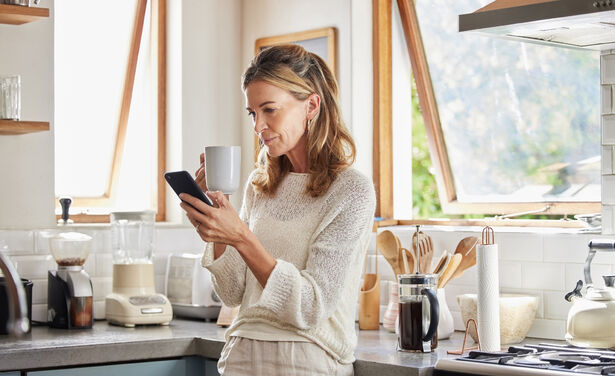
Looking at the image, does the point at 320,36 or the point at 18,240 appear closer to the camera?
the point at 18,240

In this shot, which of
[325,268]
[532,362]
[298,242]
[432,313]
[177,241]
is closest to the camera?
[325,268]

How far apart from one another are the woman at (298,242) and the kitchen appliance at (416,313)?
1.18 ft

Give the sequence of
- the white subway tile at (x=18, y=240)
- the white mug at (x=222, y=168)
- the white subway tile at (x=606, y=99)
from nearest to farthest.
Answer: the white mug at (x=222, y=168) → the white subway tile at (x=606, y=99) → the white subway tile at (x=18, y=240)

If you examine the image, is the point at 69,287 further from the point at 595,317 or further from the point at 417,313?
the point at 595,317

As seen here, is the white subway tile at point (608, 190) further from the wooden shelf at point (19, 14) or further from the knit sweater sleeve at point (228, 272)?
the wooden shelf at point (19, 14)

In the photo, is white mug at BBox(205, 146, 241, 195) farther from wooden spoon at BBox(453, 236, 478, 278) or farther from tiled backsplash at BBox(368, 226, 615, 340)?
tiled backsplash at BBox(368, 226, 615, 340)

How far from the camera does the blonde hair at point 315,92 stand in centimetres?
217

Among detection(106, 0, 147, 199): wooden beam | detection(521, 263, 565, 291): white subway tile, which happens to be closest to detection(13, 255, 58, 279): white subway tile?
detection(106, 0, 147, 199): wooden beam

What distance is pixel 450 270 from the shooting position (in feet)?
9.84

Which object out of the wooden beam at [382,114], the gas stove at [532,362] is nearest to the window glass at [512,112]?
the wooden beam at [382,114]

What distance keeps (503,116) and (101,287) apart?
5.91 feet

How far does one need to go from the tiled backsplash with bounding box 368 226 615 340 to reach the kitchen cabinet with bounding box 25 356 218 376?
94 centimetres

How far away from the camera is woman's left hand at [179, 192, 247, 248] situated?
195 centimetres

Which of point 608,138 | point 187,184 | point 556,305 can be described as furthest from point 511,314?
point 187,184
